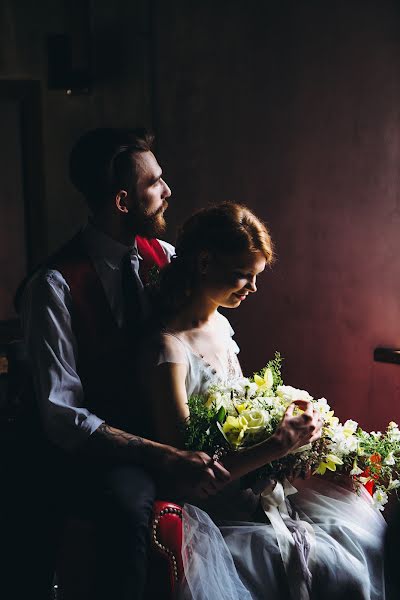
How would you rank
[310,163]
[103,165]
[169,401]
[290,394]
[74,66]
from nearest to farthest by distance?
[169,401], [290,394], [103,165], [310,163], [74,66]

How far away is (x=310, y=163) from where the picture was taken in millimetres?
3648

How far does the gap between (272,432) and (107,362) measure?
62cm

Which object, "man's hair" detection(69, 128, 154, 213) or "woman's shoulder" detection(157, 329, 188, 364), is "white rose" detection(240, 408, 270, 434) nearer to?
"woman's shoulder" detection(157, 329, 188, 364)

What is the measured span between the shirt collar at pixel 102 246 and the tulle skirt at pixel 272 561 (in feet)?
3.02

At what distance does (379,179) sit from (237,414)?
5.31 feet

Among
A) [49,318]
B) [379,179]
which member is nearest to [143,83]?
[379,179]

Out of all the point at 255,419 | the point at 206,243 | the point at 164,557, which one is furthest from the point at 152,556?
the point at 206,243

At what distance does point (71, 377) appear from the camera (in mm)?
2432

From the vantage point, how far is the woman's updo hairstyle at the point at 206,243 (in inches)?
98.7

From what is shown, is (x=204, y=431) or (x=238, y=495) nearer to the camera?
(x=204, y=431)

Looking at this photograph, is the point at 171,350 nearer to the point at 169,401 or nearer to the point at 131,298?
the point at 169,401

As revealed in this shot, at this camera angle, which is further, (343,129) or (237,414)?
(343,129)

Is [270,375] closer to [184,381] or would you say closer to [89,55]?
[184,381]

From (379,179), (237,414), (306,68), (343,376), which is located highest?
(306,68)
